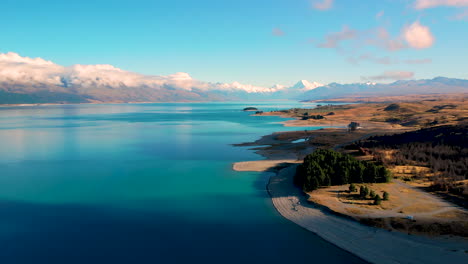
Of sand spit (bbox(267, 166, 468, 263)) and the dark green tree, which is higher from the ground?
the dark green tree

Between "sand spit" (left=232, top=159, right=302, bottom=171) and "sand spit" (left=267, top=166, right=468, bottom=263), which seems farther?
"sand spit" (left=232, top=159, right=302, bottom=171)

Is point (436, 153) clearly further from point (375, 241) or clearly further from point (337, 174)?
point (375, 241)

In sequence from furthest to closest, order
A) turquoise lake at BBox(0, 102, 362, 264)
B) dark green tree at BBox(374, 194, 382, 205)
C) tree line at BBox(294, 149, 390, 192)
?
tree line at BBox(294, 149, 390, 192), dark green tree at BBox(374, 194, 382, 205), turquoise lake at BBox(0, 102, 362, 264)

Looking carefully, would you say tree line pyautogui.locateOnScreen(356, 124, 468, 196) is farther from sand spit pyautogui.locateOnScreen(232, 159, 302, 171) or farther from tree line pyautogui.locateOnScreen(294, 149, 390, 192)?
sand spit pyautogui.locateOnScreen(232, 159, 302, 171)

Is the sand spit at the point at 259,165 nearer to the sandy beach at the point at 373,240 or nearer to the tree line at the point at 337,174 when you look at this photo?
the tree line at the point at 337,174

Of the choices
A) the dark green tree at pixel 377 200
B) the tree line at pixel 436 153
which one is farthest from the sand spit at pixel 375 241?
the tree line at pixel 436 153

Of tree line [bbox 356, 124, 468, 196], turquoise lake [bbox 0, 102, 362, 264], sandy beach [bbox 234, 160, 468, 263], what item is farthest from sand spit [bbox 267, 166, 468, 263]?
tree line [bbox 356, 124, 468, 196]

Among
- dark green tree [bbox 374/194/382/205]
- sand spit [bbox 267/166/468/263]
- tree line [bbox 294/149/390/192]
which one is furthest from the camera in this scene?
tree line [bbox 294/149/390/192]

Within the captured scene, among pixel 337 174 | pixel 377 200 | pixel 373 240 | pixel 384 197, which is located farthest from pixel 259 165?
pixel 373 240

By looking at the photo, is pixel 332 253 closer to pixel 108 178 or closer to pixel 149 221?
pixel 149 221
